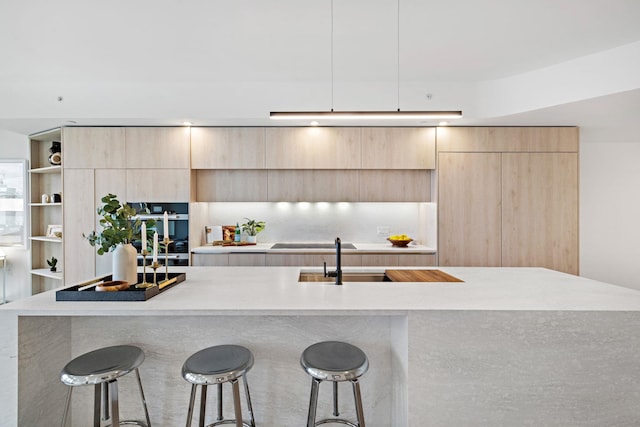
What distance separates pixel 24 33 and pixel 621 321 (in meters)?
4.37

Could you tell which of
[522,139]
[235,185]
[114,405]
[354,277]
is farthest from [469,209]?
[114,405]

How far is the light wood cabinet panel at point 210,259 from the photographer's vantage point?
→ 4.03 m

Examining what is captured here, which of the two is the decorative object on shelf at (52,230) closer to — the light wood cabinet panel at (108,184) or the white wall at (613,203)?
the light wood cabinet panel at (108,184)

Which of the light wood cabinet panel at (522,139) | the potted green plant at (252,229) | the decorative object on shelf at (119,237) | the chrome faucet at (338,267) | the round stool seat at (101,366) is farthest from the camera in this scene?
the potted green plant at (252,229)

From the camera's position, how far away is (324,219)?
466 cm

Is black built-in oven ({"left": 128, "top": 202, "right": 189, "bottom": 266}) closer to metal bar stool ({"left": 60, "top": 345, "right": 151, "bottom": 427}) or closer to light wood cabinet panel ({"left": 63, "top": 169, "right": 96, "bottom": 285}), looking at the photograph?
light wood cabinet panel ({"left": 63, "top": 169, "right": 96, "bottom": 285})

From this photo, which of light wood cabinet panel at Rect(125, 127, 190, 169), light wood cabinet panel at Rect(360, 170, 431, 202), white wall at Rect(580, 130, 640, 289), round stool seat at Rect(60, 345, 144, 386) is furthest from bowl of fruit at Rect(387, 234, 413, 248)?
round stool seat at Rect(60, 345, 144, 386)

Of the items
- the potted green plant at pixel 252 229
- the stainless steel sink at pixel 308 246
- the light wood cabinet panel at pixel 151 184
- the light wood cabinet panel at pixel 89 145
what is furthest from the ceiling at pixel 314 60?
the stainless steel sink at pixel 308 246

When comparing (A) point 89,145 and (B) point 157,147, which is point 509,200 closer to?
(B) point 157,147

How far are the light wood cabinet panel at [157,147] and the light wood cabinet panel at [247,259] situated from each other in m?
1.24

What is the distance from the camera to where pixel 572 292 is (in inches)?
77.0

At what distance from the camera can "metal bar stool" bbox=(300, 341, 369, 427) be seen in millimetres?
1558

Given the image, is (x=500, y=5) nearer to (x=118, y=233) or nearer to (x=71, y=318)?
(x=118, y=233)

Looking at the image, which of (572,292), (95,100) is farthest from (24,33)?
(572,292)
